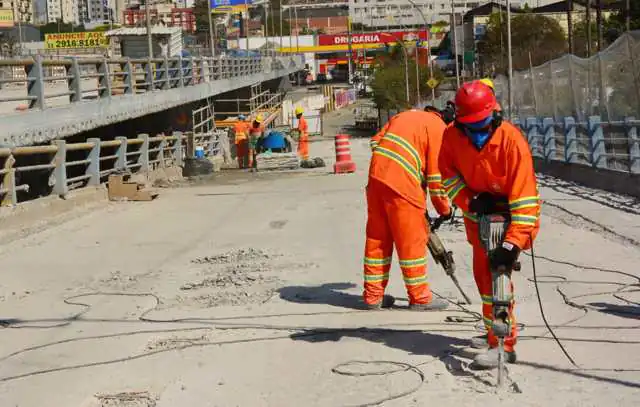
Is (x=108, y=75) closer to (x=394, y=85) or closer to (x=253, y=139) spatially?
(x=253, y=139)

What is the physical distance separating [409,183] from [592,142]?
11.2 metres

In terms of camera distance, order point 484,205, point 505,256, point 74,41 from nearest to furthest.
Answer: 1. point 505,256
2. point 484,205
3. point 74,41

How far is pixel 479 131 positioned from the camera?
18.9 ft

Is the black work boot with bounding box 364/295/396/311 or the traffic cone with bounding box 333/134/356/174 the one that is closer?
the black work boot with bounding box 364/295/396/311

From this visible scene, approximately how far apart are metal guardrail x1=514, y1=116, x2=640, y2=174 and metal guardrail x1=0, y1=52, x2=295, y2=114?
991 cm

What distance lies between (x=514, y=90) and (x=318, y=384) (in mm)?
21581

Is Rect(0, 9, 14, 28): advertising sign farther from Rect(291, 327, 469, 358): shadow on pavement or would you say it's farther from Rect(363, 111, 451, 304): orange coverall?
Rect(291, 327, 469, 358): shadow on pavement

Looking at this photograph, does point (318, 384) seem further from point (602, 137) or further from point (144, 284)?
point (602, 137)

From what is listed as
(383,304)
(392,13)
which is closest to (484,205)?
(383,304)

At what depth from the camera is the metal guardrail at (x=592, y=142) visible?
15945 millimetres

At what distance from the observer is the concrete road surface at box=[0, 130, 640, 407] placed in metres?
5.80

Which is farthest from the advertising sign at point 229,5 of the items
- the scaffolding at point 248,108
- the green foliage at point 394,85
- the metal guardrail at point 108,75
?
the metal guardrail at point 108,75

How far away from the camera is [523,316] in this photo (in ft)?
24.6

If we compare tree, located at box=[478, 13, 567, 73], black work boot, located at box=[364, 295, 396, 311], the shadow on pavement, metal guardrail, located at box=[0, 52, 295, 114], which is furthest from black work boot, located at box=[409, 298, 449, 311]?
tree, located at box=[478, 13, 567, 73]
